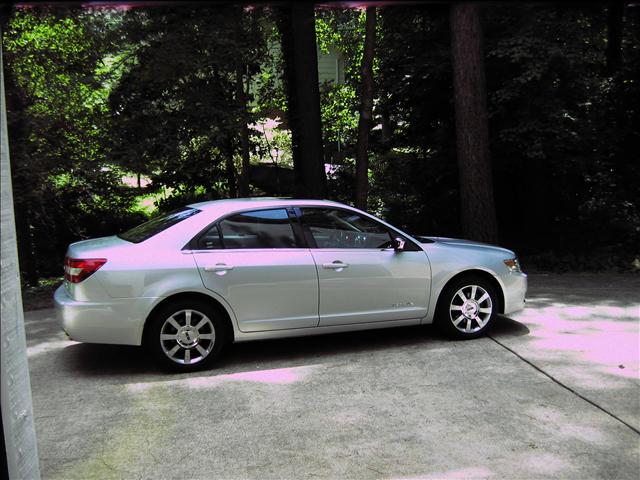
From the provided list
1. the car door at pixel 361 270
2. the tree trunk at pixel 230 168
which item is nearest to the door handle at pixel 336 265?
the car door at pixel 361 270

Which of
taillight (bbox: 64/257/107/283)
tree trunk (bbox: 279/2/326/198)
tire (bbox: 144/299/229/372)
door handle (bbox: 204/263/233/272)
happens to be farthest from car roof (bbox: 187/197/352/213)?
tree trunk (bbox: 279/2/326/198)

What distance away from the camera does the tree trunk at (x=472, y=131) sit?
29.5ft

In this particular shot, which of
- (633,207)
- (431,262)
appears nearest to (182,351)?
(431,262)

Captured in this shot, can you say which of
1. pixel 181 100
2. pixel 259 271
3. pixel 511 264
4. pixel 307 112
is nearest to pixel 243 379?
pixel 259 271

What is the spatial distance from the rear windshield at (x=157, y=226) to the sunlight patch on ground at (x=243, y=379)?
4.31ft

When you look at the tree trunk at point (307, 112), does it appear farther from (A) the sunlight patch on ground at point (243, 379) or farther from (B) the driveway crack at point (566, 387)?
(A) the sunlight patch on ground at point (243, 379)

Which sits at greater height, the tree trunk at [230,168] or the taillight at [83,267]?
the tree trunk at [230,168]

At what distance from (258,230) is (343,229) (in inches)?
35.1

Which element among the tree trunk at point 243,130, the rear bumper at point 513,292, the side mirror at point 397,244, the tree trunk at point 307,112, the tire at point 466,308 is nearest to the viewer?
the side mirror at point 397,244

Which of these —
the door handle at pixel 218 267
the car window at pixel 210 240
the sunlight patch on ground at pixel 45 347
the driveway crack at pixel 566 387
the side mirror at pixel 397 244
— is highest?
the car window at pixel 210 240

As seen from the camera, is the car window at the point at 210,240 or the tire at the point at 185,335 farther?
the car window at the point at 210,240

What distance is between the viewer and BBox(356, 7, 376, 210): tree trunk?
9.86m

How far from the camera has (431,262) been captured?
568 centimetres

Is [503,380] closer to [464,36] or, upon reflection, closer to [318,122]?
→ [464,36]
